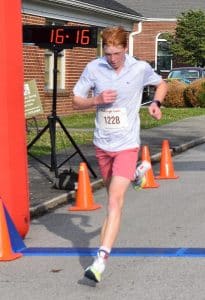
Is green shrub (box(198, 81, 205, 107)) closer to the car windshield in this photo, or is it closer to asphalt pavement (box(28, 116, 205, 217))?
asphalt pavement (box(28, 116, 205, 217))

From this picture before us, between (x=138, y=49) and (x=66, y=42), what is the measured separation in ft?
149

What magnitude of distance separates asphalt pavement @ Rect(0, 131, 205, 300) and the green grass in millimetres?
4822

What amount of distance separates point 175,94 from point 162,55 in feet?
83.7

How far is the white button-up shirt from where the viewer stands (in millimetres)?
6121

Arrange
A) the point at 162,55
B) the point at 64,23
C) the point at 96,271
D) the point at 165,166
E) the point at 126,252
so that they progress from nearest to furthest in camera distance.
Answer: the point at 96,271 < the point at 126,252 < the point at 165,166 < the point at 64,23 < the point at 162,55

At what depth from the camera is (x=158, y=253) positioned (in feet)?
23.5

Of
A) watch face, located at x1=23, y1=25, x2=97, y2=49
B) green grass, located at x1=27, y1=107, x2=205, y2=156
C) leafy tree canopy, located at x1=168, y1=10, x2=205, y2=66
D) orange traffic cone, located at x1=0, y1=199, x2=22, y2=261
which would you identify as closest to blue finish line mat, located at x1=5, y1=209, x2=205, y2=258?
orange traffic cone, located at x1=0, y1=199, x2=22, y2=261

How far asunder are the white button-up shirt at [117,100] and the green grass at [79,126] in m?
8.40

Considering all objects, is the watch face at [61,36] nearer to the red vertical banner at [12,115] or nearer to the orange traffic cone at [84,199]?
the orange traffic cone at [84,199]

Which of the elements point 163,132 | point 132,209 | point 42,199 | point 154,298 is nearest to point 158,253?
point 154,298

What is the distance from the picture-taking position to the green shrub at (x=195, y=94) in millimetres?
30375

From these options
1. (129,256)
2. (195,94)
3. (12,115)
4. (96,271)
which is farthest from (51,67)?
(96,271)

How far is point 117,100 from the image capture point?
6.10 m

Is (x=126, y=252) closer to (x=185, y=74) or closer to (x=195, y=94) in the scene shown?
(x=195, y=94)
